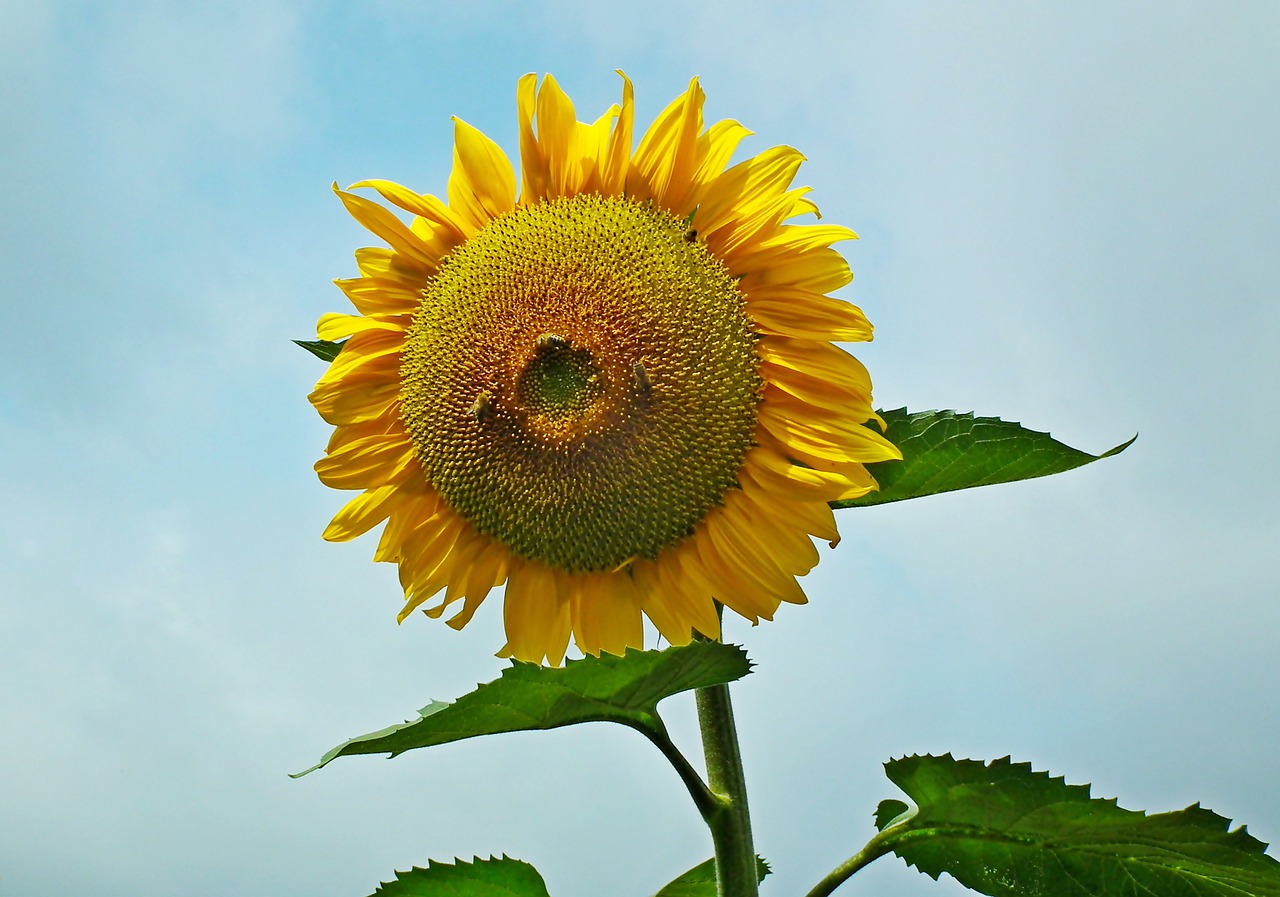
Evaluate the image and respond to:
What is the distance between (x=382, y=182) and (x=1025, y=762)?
6.78 feet

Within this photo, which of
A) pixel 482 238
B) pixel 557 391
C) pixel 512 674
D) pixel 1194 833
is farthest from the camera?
pixel 482 238

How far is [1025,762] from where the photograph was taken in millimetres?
2336

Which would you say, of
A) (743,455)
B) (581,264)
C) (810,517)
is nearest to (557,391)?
(581,264)

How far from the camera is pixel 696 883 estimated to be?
119 inches

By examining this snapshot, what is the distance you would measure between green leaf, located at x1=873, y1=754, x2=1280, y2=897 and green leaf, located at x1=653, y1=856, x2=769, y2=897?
2.26ft

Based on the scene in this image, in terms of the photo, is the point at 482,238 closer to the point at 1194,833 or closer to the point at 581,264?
the point at 581,264

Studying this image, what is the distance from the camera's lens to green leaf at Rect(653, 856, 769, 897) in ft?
9.86

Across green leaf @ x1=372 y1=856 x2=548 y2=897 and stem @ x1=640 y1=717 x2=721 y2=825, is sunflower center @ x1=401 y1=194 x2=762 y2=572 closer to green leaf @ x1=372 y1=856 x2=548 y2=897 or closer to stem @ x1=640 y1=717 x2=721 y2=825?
stem @ x1=640 y1=717 x2=721 y2=825

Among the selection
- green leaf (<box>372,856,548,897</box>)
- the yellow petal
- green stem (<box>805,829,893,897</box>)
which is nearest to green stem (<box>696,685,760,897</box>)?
green stem (<box>805,829,893,897</box>)

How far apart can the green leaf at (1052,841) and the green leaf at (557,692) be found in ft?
2.23

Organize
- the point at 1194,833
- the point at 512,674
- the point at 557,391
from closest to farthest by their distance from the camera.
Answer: the point at 512,674, the point at 1194,833, the point at 557,391

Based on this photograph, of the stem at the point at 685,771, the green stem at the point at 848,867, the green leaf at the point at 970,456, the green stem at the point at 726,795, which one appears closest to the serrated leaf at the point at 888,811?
the green stem at the point at 848,867

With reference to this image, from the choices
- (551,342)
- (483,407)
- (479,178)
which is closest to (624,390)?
(551,342)

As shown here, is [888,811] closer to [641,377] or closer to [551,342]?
[641,377]
